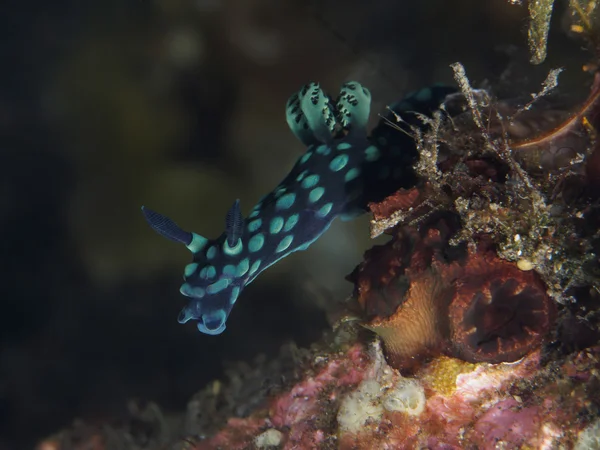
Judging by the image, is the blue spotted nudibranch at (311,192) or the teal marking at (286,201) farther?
the teal marking at (286,201)

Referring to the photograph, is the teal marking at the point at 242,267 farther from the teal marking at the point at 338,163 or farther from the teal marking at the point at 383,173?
the teal marking at the point at 383,173

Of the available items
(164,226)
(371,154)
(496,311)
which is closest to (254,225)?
(164,226)

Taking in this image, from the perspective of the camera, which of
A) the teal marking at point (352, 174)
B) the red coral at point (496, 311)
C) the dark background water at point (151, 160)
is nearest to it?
the red coral at point (496, 311)

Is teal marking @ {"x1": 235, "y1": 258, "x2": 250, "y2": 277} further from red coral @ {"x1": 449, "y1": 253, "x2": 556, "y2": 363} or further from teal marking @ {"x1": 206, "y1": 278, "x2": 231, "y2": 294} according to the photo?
red coral @ {"x1": 449, "y1": 253, "x2": 556, "y2": 363}

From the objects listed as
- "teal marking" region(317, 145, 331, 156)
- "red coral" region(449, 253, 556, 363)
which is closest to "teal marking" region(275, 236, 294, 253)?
"teal marking" region(317, 145, 331, 156)

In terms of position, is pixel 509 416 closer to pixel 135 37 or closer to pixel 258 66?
pixel 258 66

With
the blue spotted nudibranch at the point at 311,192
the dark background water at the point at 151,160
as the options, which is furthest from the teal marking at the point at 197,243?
the dark background water at the point at 151,160

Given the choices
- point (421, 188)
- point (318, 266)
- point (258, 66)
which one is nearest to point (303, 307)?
point (318, 266)
